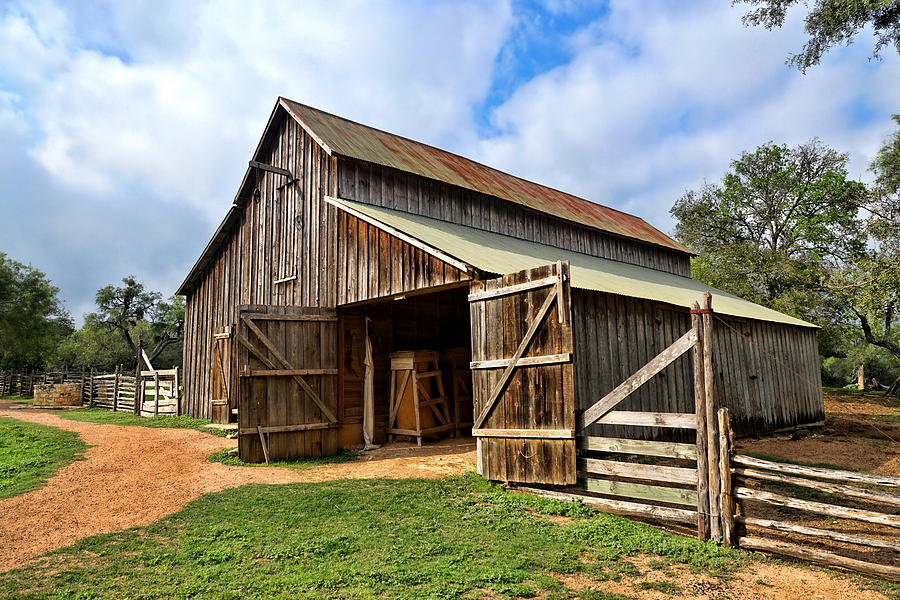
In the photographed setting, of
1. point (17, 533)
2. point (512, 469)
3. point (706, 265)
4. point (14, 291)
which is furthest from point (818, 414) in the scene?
point (14, 291)

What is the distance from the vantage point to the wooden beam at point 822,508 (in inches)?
213

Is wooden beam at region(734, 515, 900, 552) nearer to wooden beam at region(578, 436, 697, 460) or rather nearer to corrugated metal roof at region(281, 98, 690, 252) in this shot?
wooden beam at region(578, 436, 697, 460)

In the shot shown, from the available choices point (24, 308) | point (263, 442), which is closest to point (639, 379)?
point (263, 442)

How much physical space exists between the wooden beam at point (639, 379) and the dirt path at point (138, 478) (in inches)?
126

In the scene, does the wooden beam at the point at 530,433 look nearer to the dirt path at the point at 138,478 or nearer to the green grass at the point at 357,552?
the green grass at the point at 357,552

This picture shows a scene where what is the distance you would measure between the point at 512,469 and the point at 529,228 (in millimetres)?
11036

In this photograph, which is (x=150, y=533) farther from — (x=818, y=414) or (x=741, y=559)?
(x=818, y=414)

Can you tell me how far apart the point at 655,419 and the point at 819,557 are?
2.14m

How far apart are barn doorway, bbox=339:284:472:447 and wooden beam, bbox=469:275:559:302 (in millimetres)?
3468

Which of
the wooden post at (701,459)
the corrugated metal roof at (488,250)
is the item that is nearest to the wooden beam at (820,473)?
the wooden post at (701,459)

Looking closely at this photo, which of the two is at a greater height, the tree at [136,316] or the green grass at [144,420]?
the tree at [136,316]

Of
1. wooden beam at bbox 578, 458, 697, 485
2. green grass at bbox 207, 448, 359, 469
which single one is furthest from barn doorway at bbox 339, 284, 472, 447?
wooden beam at bbox 578, 458, 697, 485

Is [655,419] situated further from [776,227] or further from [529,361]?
[776,227]

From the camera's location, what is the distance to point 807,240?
32.9 meters
